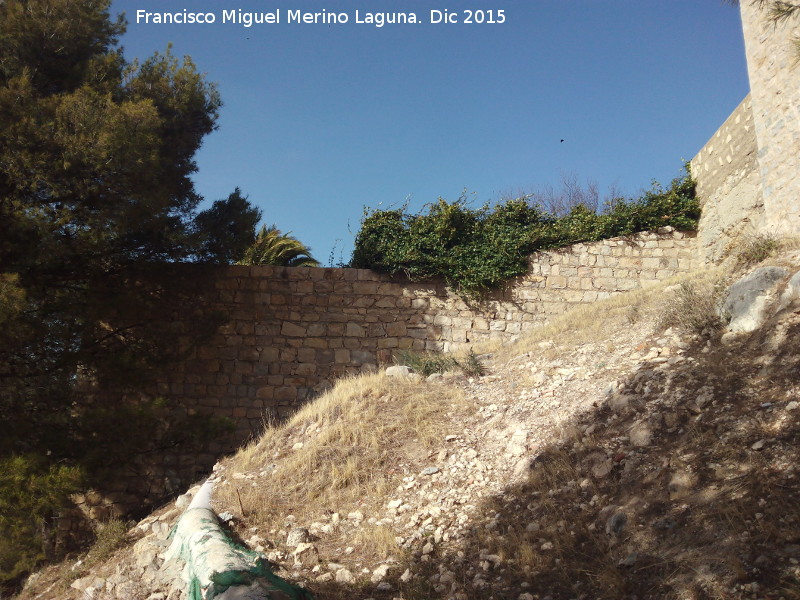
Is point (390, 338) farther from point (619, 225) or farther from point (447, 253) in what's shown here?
point (619, 225)

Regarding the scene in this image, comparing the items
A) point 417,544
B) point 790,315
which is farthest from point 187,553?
point 790,315

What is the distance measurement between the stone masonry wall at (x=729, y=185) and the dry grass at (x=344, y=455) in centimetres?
587

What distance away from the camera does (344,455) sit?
20.8 ft

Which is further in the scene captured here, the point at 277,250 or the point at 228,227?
the point at 277,250

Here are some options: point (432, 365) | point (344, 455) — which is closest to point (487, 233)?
point (432, 365)

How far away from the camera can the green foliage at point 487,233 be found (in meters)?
11.1

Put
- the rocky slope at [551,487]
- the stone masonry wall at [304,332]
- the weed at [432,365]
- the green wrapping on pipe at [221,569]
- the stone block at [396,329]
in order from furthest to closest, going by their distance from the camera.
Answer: the stone block at [396,329], the stone masonry wall at [304,332], the weed at [432,365], the green wrapping on pipe at [221,569], the rocky slope at [551,487]

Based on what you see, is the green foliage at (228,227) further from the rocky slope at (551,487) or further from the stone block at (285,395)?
the rocky slope at (551,487)

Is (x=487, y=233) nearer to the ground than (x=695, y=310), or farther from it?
farther from it

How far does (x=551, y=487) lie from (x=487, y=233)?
7.28 meters

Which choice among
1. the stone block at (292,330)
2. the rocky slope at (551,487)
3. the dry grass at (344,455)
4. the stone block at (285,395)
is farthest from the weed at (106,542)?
the stone block at (292,330)

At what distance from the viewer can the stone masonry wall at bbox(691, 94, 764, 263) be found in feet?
31.4

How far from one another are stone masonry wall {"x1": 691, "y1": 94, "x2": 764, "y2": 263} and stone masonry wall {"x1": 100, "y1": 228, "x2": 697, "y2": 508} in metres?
2.05

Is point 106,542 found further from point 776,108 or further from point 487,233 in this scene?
point 776,108
